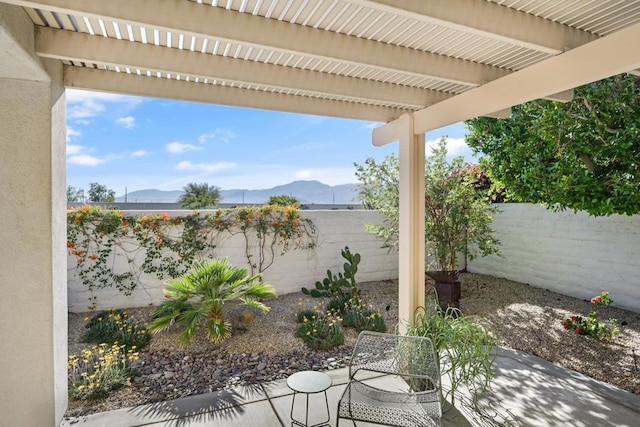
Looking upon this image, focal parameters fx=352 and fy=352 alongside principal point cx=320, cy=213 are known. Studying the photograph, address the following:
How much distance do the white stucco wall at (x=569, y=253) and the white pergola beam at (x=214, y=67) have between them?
14.9 feet

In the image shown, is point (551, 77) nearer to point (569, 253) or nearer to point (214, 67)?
point (214, 67)

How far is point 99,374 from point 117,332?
3.91 ft

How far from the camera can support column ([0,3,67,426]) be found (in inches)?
96.5

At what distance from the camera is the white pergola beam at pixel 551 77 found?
2051mm

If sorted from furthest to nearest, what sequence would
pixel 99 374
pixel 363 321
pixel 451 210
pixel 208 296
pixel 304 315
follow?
pixel 451 210 → pixel 304 315 → pixel 363 321 → pixel 208 296 → pixel 99 374

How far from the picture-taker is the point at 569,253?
6.46 metres

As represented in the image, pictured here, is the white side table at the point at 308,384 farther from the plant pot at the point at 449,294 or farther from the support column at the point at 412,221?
the plant pot at the point at 449,294

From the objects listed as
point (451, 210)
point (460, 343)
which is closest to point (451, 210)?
point (451, 210)

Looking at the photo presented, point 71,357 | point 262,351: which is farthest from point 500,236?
point 71,357

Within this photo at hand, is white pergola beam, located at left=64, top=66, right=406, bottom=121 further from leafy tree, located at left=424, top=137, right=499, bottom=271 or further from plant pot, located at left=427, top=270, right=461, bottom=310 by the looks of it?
plant pot, located at left=427, top=270, right=461, bottom=310

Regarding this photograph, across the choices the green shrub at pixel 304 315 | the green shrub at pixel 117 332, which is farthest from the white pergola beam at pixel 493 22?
the green shrub at pixel 117 332

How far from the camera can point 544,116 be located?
13.8 feet

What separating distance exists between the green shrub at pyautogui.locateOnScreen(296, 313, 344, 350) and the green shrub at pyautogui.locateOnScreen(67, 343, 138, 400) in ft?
6.51

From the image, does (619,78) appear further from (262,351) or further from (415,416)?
(262,351)
